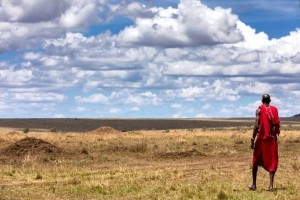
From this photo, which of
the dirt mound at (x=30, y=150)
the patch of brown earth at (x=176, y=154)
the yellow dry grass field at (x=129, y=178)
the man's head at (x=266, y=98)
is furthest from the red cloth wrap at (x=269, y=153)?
the dirt mound at (x=30, y=150)

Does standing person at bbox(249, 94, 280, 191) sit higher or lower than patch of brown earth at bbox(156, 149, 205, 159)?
higher

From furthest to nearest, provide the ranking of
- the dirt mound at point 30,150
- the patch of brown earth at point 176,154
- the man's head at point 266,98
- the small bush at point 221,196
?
the dirt mound at point 30,150
the patch of brown earth at point 176,154
the man's head at point 266,98
the small bush at point 221,196

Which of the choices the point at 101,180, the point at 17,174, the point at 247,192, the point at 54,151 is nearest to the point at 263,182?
the point at 247,192

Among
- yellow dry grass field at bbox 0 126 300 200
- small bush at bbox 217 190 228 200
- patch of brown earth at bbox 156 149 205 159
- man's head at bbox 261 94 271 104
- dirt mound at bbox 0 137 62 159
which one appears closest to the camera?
small bush at bbox 217 190 228 200

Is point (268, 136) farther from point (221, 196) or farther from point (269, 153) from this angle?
point (221, 196)

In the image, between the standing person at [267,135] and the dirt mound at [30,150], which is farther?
the dirt mound at [30,150]

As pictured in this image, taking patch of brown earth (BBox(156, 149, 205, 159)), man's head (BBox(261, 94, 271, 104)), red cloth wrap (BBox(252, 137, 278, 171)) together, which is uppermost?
man's head (BBox(261, 94, 271, 104))

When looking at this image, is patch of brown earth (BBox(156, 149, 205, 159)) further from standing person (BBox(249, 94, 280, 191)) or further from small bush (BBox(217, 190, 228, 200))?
small bush (BBox(217, 190, 228, 200))

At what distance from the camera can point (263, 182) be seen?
1702 cm

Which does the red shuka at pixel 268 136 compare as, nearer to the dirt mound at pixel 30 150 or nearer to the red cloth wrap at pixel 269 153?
the red cloth wrap at pixel 269 153

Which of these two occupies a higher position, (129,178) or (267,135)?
(267,135)

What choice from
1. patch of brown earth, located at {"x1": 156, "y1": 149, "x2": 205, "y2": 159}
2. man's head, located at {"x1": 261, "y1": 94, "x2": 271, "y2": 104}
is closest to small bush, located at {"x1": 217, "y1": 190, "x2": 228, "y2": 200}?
man's head, located at {"x1": 261, "y1": 94, "x2": 271, "y2": 104}

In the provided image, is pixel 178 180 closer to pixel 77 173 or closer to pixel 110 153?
pixel 77 173

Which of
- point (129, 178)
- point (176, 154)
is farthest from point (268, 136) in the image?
point (176, 154)
